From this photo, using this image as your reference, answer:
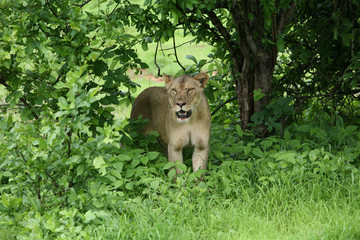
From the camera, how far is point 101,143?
12.2 feet

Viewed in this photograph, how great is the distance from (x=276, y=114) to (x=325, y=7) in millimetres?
1585

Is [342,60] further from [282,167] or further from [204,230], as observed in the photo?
[204,230]

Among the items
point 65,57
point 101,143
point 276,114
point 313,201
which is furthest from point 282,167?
point 65,57

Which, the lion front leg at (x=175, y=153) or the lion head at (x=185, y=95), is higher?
the lion head at (x=185, y=95)

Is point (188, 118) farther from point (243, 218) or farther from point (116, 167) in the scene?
point (243, 218)

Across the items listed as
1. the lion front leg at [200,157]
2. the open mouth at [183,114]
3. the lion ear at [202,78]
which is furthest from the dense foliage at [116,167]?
the lion ear at [202,78]

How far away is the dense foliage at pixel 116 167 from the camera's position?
3869mm

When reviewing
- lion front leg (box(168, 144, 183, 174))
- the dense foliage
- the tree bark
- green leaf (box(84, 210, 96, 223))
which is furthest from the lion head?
green leaf (box(84, 210, 96, 223))

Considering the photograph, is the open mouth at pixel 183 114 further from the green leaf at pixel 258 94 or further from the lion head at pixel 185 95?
the green leaf at pixel 258 94

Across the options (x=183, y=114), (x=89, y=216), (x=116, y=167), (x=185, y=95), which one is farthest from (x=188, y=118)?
(x=89, y=216)

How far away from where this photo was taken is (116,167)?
15.9 feet

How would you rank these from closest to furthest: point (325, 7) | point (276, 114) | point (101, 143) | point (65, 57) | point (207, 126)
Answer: point (101, 143) → point (65, 57) → point (207, 126) → point (276, 114) → point (325, 7)

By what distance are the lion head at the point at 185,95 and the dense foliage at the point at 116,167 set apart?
0.50 meters

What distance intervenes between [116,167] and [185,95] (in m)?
0.96
